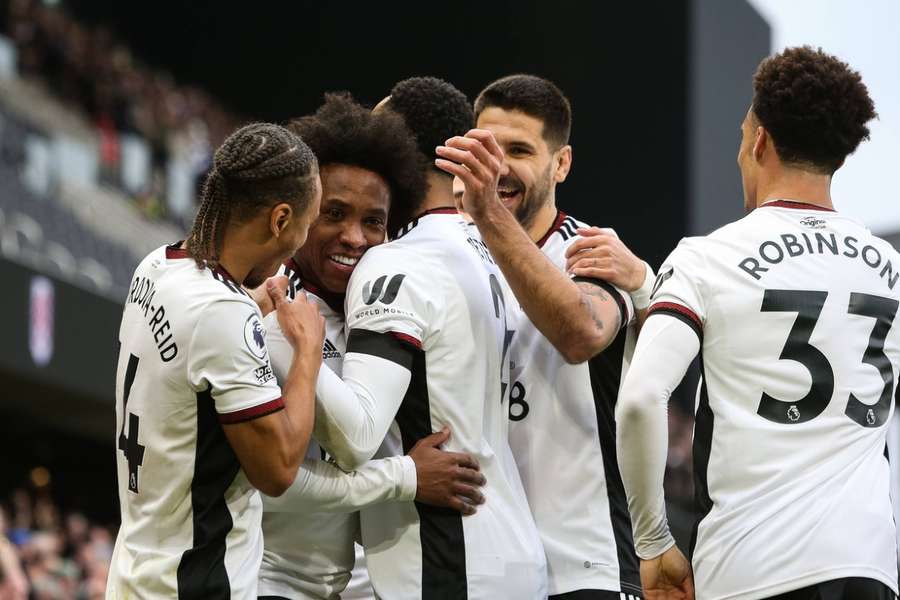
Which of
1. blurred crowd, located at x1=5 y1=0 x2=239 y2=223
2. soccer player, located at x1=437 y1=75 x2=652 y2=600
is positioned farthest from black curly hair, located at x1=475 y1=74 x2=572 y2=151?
blurred crowd, located at x1=5 y1=0 x2=239 y2=223

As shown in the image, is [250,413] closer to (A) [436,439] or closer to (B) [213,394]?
(B) [213,394]

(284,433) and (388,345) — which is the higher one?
(388,345)

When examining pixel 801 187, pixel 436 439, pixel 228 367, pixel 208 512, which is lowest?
pixel 208 512

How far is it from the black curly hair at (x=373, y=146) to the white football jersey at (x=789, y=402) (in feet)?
2.64

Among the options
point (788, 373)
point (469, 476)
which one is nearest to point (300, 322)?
point (469, 476)

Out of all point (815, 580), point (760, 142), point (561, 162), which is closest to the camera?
point (815, 580)

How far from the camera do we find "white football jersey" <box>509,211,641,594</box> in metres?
3.33

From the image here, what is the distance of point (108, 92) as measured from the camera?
14.8 m

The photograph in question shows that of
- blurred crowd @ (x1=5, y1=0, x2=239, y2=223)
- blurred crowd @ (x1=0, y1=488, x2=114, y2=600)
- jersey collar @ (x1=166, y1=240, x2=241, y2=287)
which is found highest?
jersey collar @ (x1=166, y1=240, x2=241, y2=287)

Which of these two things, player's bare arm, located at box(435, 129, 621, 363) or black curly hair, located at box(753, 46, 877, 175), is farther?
player's bare arm, located at box(435, 129, 621, 363)

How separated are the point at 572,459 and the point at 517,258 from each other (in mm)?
580

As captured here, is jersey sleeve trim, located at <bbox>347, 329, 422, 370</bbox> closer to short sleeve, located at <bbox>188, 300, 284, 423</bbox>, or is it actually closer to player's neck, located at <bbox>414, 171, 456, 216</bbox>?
short sleeve, located at <bbox>188, 300, 284, 423</bbox>

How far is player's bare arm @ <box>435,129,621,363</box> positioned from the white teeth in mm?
392

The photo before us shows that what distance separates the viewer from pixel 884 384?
2.92 metres
